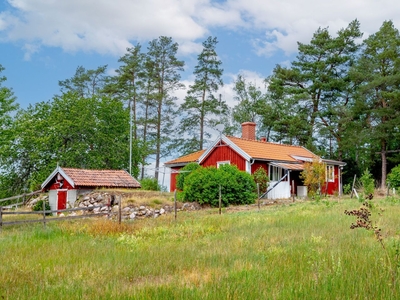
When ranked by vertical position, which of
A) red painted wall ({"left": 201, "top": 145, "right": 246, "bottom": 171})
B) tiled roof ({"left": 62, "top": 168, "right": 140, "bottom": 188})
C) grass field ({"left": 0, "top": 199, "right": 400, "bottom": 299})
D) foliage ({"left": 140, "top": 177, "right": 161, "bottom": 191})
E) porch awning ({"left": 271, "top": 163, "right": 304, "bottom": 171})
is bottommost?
grass field ({"left": 0, "top": 199, "right": 400, "bottom": 299})

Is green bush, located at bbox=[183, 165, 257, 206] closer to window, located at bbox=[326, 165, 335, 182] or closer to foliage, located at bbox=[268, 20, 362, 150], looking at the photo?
window, located at bbox=[326, 165, 335, 182]

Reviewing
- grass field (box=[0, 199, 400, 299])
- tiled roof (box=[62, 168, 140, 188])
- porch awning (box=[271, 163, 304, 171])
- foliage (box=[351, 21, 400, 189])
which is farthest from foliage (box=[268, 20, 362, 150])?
grass field (box=[0, 199, 400, 299])

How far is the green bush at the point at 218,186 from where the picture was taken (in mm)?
21578

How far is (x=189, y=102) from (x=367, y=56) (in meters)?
19.4

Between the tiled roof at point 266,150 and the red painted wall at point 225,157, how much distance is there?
0.77 metres

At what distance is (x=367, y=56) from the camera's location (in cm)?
3969

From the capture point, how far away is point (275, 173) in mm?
28328

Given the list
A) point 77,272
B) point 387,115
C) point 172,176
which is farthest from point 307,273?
point 387,115

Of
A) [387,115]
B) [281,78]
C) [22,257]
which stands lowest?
[22,257]

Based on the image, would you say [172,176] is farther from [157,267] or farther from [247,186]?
[157,267]

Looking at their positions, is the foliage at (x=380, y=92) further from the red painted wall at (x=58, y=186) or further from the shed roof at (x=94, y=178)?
the red painted wall at (x=58, y=186)

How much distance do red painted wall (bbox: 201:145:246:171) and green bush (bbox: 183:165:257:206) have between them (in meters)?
3.87

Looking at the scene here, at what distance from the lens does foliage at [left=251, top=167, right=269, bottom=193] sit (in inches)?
1021

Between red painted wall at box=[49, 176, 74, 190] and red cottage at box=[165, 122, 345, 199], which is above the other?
red cottage at box=[165, 122, 345, 199]
